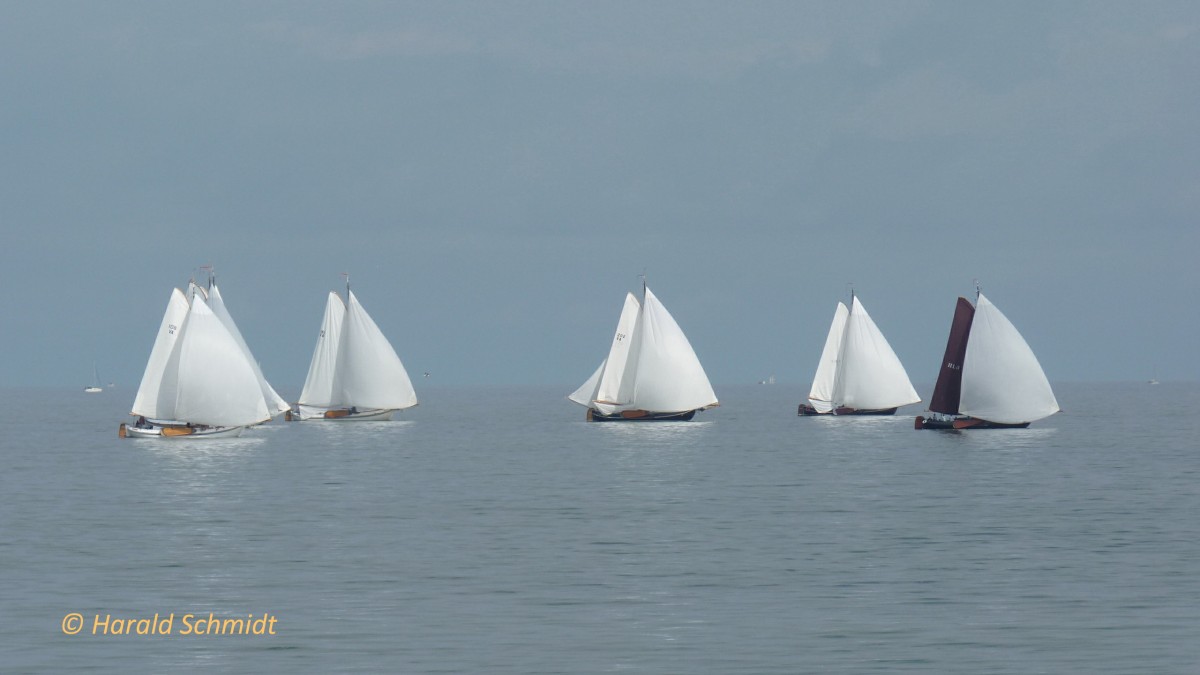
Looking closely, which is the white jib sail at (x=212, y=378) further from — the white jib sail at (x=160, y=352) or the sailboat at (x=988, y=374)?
the sailboat at (x=988, y=374)

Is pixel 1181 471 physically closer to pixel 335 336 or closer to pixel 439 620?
pixel 439 620

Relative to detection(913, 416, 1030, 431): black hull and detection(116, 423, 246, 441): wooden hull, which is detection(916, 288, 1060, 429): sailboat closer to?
detection(913, 416, 1030, 431): black hull

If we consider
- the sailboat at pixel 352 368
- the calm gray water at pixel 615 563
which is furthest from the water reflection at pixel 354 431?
the calm gray water at pixel 615 563

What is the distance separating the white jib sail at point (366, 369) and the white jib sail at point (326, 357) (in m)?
0.50

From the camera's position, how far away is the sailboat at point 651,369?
9794cm

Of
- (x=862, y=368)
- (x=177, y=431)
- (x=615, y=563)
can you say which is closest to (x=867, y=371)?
(x=862, y=368)

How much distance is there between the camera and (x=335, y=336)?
104312 millimetres

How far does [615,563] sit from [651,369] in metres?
62.4

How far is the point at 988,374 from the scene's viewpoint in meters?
87.3

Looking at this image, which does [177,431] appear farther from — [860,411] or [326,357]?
[860,411]

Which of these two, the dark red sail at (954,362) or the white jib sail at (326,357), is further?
the white jib sail at (326,357)

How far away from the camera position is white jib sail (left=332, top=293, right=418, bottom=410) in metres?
103

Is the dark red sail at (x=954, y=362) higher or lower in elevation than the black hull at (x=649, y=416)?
higher

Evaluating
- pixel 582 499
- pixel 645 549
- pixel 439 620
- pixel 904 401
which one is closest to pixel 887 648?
pixel 439 620
